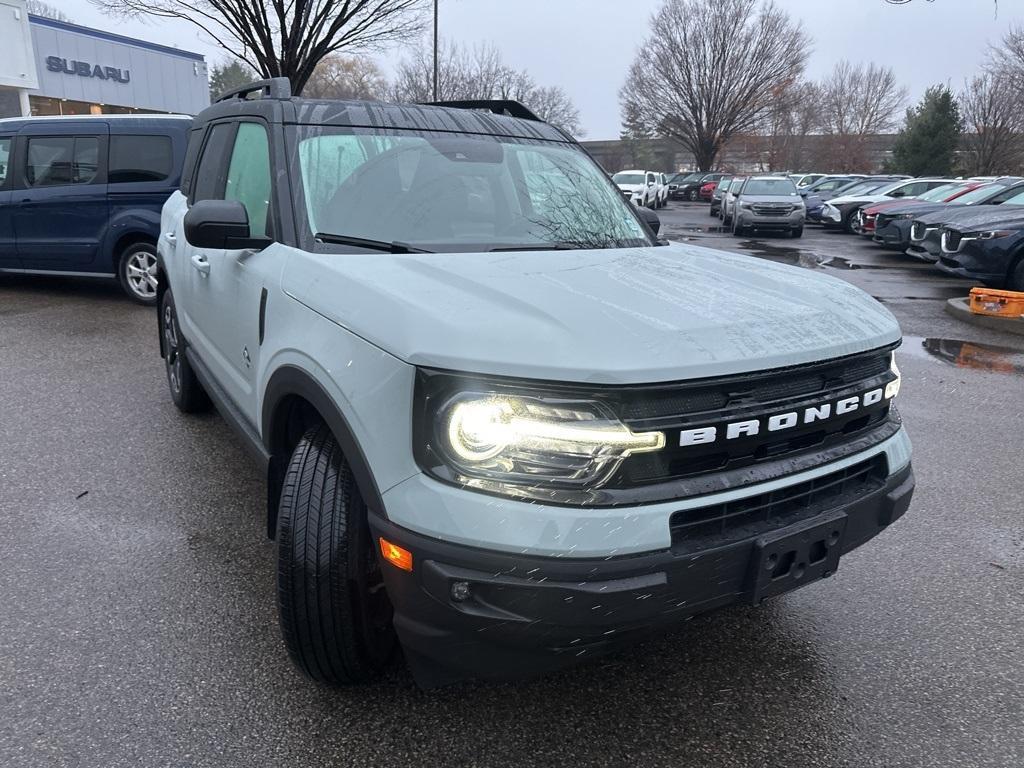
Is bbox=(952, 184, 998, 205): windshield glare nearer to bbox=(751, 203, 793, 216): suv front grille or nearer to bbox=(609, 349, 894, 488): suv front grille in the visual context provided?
bbox=(751, 203, 793, 216): suv front grille

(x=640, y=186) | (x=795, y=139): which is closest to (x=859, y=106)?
(x=795, y=139)

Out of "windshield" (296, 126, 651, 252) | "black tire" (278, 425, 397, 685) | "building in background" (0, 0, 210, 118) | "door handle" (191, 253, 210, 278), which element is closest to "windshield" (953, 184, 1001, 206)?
"windshield" (296, 126, 651, 252)

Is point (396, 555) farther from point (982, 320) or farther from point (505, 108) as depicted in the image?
point (982, 320)

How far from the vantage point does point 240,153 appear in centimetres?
344

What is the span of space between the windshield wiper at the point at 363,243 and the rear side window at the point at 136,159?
262 inches

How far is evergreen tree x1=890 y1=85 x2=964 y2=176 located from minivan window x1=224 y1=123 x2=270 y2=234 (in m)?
43.6

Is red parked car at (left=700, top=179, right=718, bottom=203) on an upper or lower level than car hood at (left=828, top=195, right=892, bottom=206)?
lower

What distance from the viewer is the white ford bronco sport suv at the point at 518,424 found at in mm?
1803

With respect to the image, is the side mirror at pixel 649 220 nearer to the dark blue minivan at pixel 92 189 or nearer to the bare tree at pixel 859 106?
the dark blue minivan at pixel 92 189

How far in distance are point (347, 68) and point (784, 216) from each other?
43.1 meters

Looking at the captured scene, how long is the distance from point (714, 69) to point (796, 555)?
52198mm

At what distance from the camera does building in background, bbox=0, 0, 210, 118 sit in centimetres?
2208

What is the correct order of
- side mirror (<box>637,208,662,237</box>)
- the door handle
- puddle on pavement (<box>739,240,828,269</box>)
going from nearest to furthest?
the door handle → side mirror (<box>637,208,662,237</box>) → puddle on pavement (<box>739,240,828,269</box>)

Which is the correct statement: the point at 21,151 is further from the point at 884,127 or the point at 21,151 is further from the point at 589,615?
the point at 884,127
